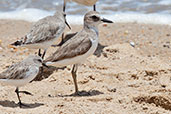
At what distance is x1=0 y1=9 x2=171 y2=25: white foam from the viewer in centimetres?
1111

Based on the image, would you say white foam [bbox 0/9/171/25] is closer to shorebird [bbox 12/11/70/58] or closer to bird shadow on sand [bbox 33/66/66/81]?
shorebird [bbox 12/11/70/58]

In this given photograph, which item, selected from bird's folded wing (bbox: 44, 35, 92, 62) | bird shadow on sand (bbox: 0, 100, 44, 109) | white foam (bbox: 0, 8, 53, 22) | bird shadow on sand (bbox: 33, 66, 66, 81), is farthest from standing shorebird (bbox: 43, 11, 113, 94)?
white foam (bbox: 0, 8, 53, 22)

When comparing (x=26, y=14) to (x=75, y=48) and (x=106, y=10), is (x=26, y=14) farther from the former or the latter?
(x=75, y=48)

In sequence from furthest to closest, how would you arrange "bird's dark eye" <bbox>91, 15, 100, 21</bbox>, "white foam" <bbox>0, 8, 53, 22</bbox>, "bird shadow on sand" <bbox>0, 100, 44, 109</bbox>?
"white foam" <bbox>0, 8, 53, 22</bbox> → "bird's dark eye" <bbox>91, 15, 100, 21</bbox> → "bird shadow on sand" <bbox>0, 100, 44, 109</bbox>

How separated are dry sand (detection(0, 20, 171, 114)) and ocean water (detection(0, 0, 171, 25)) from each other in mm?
→ 2563


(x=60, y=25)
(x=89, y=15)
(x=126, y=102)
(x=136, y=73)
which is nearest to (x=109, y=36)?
(x=60, y=25)

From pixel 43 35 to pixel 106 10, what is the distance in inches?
242

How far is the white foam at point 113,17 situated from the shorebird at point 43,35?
4375 mm

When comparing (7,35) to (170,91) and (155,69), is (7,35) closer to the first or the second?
(155,69)

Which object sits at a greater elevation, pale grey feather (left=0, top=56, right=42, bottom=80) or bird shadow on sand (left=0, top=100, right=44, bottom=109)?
pale grey feather (left=0, top=56, right=42, bottom=80)

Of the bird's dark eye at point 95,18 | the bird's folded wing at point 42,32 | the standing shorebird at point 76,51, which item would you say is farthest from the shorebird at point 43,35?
the bird's dark eye at point 95,18

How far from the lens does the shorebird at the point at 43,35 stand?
670 cm

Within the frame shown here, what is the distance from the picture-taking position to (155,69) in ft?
21.4

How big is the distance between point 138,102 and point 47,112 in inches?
51.4
